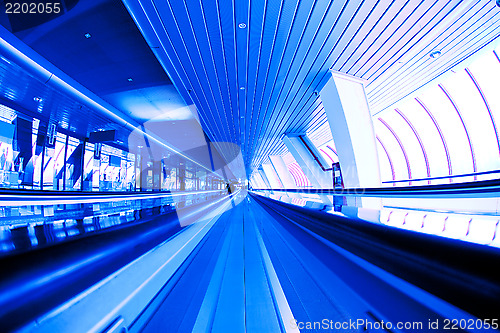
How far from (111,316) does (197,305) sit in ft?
1.52

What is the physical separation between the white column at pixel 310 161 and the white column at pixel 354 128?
16.7 ft

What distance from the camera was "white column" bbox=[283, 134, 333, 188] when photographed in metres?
13.2

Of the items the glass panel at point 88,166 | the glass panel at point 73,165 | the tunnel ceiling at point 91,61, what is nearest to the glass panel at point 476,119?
the tunnel ceiling at point 91,61

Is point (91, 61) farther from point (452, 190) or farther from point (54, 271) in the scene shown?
point (452, 190)

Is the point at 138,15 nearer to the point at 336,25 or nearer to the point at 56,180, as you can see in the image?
the point at 336,25

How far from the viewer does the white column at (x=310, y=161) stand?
1317 centimetres

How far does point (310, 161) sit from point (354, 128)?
6669mm

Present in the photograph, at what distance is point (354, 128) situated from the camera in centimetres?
755

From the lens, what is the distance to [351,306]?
105 cm

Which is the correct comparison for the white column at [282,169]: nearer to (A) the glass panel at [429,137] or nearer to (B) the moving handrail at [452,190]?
(A) the glass panel at [429,137]

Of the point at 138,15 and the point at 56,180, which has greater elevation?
the point at 138,15

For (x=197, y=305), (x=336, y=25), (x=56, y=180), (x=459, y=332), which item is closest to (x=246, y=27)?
(x=336, y=25)

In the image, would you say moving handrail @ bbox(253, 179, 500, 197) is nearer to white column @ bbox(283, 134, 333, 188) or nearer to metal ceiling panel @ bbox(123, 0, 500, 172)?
metal ceiling panel @ bbox(123, 0, 500, 172)

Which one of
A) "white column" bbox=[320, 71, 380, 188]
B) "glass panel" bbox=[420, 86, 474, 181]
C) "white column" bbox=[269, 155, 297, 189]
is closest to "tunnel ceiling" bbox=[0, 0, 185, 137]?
"white column" bbox=[320, 71, 380, 188]
